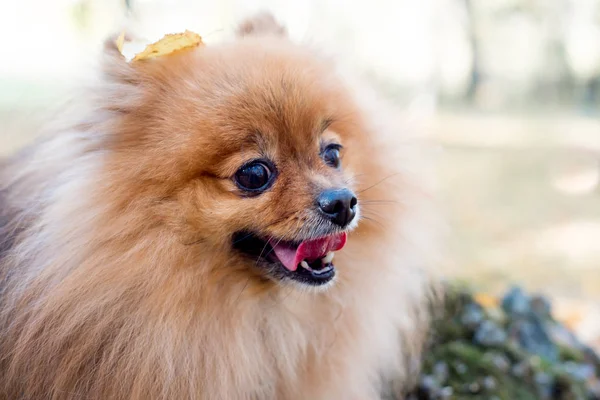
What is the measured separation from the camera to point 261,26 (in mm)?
2756

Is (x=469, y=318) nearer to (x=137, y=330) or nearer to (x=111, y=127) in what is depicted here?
(x=137, y=330)

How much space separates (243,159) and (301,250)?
405mm

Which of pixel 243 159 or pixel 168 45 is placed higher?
pixel 168 45

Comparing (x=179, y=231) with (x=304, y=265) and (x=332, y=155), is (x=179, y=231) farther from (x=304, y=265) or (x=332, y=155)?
(x=332, y=155)

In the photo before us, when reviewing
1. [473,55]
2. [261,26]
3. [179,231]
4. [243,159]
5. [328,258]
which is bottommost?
[473,55]

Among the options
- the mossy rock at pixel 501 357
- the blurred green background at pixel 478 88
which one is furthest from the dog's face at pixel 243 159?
the mossy rock at pixel 501 357

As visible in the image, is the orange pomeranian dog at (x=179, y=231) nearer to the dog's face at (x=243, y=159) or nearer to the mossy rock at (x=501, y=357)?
the dog's face at (x=243, y=159)

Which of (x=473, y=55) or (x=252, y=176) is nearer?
(x=252, y=176)

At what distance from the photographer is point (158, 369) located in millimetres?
2109

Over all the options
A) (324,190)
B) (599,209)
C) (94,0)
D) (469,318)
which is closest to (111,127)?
(324,190)

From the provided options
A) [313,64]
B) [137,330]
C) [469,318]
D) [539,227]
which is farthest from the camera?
[539,227]

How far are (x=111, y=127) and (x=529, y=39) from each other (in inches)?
390

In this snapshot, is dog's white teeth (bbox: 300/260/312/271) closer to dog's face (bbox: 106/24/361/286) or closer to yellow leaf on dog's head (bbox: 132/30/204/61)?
dog's face (bbox: 106/24/361/286)

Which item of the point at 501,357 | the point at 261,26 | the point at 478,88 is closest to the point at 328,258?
the point at 261,26
